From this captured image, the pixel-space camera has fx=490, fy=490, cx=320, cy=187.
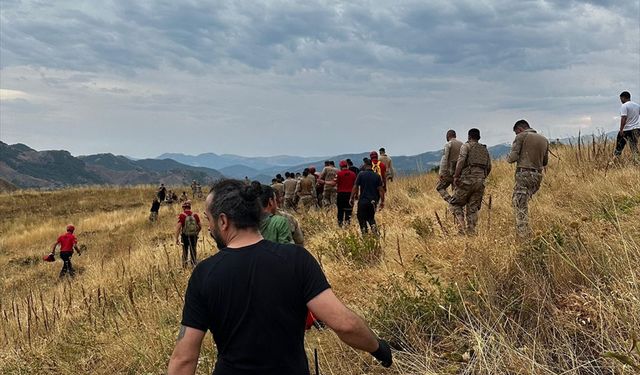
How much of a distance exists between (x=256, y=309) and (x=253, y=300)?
0.14ft

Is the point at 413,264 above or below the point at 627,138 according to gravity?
below

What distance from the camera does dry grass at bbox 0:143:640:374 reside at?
2881 mm

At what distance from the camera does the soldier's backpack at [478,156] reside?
712cm

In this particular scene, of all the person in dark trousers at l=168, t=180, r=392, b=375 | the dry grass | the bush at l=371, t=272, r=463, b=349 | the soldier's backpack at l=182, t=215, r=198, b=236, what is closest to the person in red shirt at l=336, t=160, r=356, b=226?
the dry grass

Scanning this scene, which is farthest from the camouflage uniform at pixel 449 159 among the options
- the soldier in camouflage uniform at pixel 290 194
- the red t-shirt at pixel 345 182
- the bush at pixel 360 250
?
the soldier in camouflage uniform at pixel 290 194

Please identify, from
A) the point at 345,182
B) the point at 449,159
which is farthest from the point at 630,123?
the point at 345,182

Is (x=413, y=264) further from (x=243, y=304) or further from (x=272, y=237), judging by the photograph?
(x=243, y=304)

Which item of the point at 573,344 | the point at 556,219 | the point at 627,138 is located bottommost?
the point at 573,344

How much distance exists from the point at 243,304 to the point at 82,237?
2102 cm

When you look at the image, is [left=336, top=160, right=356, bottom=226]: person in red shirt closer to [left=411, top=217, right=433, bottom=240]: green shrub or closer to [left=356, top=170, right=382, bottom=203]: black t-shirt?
[left=356, top=170, right=382, bottom=203]: black t-shirt

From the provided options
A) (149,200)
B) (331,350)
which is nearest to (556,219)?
(331,350)

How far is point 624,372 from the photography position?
90.8 inches

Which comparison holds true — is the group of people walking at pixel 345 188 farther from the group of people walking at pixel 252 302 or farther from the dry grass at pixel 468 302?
the group of people walking at pixel 252 302

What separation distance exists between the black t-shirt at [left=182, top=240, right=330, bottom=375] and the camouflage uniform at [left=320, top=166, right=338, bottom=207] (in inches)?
418
